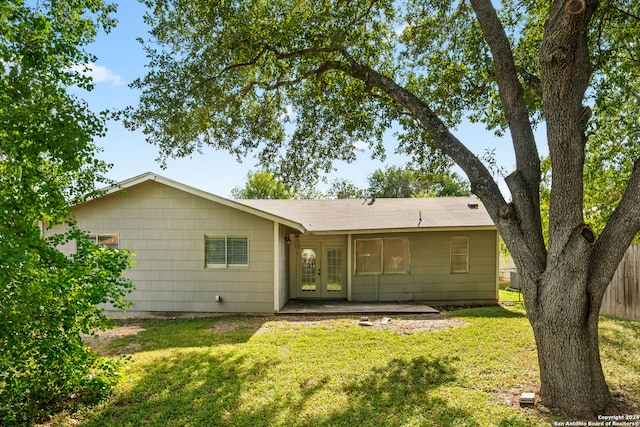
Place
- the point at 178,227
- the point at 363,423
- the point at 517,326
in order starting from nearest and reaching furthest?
the point at 363,423 → the point at 517,326 → the point at 178,227

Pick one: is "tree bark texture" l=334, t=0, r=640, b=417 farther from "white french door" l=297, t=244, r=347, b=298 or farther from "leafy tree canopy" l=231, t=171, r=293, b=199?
"leafy tree canopy" l=231, t=171, r=293, b=199

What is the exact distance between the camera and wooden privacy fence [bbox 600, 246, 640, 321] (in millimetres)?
10062

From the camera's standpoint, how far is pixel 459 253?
13133 mm

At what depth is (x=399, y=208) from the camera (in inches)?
583

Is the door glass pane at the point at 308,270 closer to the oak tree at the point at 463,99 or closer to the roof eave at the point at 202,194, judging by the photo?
the roof eave at the point at 202,194

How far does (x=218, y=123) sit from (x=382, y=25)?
4.04 meters

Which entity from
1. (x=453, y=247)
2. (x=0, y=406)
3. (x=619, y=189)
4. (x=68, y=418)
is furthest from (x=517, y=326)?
(x=0, y=406)

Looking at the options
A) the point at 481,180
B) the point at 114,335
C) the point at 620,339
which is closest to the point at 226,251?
the point at 114,335

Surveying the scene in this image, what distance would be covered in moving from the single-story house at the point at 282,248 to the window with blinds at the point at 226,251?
1.1 inches

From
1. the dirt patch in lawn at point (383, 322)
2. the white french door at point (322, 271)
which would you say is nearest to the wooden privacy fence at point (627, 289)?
the dirt patch in lawn at point (383, 322)

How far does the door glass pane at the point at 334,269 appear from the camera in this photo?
1339 cm

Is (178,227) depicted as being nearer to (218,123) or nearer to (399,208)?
(218,123)

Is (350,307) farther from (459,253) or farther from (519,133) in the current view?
(519,133)

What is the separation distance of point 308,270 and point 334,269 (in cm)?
87
